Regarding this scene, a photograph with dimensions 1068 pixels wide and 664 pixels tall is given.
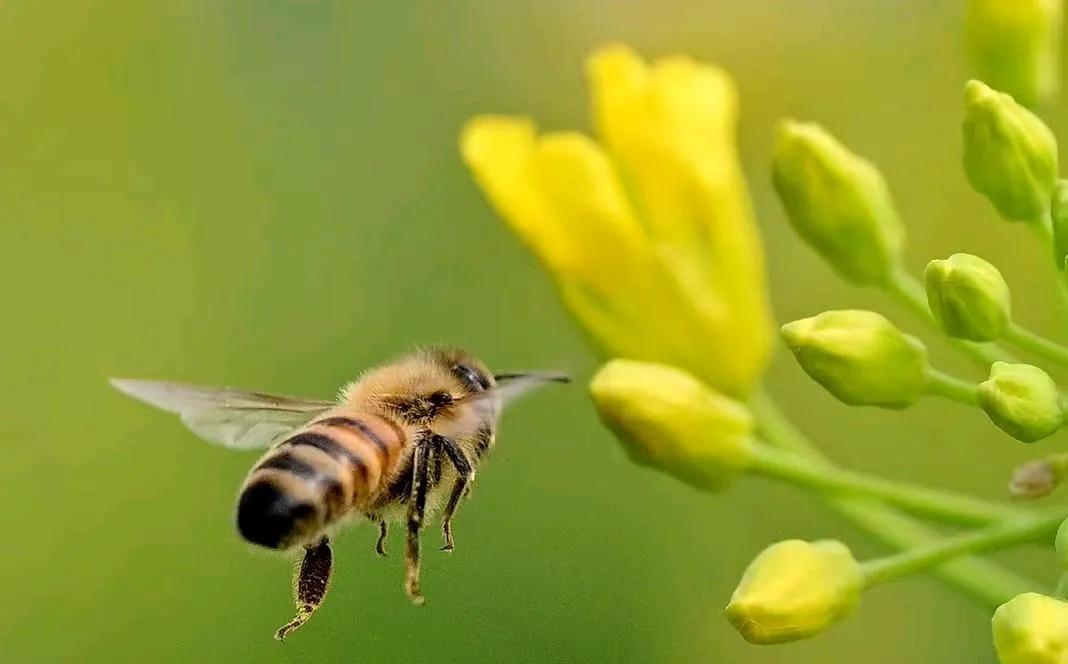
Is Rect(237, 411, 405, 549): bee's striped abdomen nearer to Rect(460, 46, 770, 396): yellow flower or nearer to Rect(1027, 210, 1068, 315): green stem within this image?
Rect(460, 46, 770, 396): yellow flower

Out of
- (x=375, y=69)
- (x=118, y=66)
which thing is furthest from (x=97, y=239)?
(x=375, y=69)

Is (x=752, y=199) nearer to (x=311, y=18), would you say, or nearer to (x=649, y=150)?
(x=311, y=18)

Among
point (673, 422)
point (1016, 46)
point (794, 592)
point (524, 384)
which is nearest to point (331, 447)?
point (524, 384)

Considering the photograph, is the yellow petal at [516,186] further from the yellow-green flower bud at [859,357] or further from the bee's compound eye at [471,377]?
the yellow-green flower bud at [859,357]

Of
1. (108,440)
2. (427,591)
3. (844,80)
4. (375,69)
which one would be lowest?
(427,591)

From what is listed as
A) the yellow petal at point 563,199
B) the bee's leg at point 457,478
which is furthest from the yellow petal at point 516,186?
the bee's leg at point 457,478

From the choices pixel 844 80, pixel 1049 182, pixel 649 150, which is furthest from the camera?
pixel 844 80
